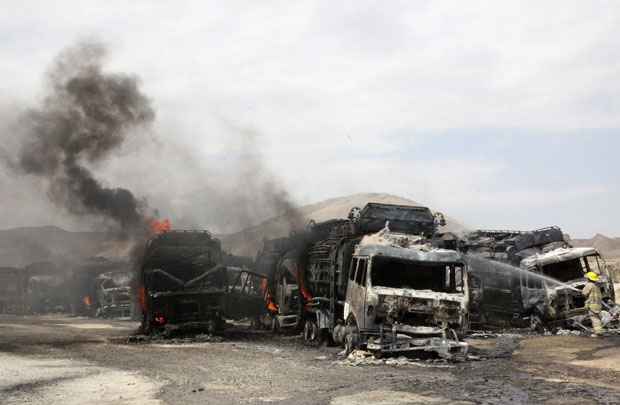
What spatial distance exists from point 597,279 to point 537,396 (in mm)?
10438

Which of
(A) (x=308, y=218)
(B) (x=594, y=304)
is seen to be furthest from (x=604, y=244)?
(B) (x=594, y=304)

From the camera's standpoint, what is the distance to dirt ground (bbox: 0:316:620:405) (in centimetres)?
1000

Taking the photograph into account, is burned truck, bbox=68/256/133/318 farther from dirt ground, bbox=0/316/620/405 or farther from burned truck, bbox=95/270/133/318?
dirt ground, bbox=0/316/620/405

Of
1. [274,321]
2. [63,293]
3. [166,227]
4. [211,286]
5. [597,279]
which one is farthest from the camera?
[63,293]

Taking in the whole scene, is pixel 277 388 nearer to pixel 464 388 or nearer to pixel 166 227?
pixel 464 388

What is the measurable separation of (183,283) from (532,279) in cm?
1140

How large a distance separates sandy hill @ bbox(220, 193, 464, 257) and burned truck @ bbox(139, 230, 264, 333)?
39609 mm

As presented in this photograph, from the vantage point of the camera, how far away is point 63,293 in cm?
3906

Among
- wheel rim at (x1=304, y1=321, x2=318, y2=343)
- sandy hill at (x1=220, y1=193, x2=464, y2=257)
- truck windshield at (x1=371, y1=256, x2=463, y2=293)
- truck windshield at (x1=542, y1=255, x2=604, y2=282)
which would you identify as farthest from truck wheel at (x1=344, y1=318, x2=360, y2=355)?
sandy hill at (x1=220, y1=193, x2=464, y2=257)

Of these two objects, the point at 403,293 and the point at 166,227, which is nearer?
the point at 403,293

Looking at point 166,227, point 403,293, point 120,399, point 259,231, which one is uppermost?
point 259,231

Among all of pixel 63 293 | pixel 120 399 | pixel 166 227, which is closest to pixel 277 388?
pixel 120 399

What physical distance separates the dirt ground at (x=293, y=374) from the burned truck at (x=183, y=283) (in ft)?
4.55

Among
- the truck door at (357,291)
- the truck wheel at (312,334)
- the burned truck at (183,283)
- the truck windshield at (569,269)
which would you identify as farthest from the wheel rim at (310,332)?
the truck windshield at (569,269)
